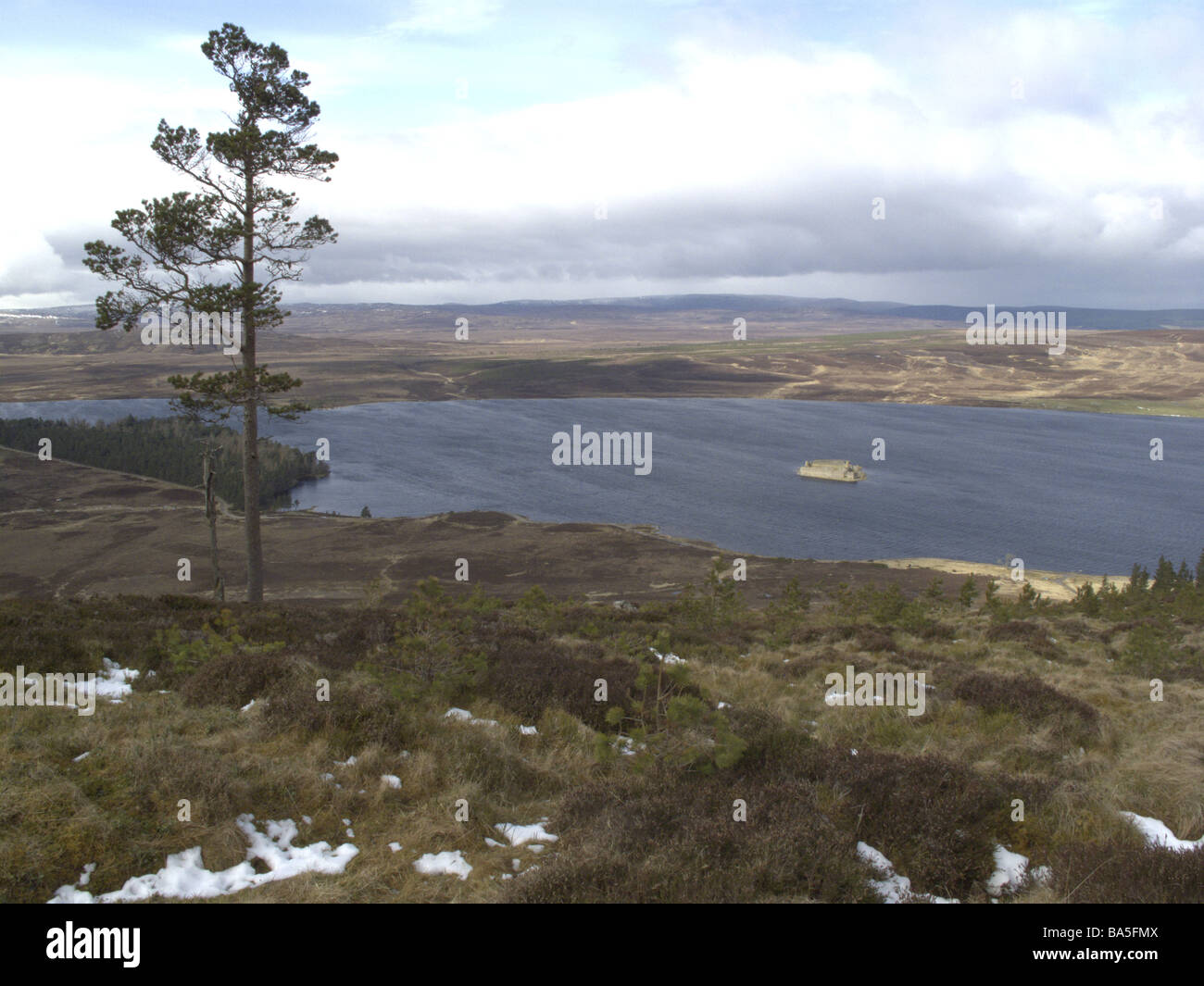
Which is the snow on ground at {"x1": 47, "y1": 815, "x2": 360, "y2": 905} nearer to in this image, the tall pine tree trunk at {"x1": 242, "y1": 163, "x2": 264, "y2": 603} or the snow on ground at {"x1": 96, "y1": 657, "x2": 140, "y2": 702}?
the snow on ground at {"x1": 96, "y1": 657, "x2": 140, "y2": 702}

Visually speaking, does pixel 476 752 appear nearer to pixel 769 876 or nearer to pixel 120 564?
pixel 769 876

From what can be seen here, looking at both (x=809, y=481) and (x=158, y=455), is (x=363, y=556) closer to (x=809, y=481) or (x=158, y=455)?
(x=158, y=455)

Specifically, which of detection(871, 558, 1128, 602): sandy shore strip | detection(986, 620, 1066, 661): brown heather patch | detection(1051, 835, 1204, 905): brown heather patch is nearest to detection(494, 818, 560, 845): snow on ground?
detection(1051, 835, 1204, 905): brown heather patch

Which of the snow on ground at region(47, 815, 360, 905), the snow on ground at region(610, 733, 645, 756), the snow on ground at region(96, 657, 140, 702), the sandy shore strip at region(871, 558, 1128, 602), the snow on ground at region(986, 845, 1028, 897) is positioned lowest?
the sandy shore strip at region(871, 558, 1128, 602)

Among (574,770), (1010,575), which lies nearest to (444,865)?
(574,770)

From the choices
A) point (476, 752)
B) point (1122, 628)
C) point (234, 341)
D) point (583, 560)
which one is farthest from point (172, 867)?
point (583, 560)

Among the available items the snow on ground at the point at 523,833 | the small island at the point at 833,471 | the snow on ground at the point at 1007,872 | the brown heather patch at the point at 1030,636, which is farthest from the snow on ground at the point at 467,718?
the small island at the point at 833,471
